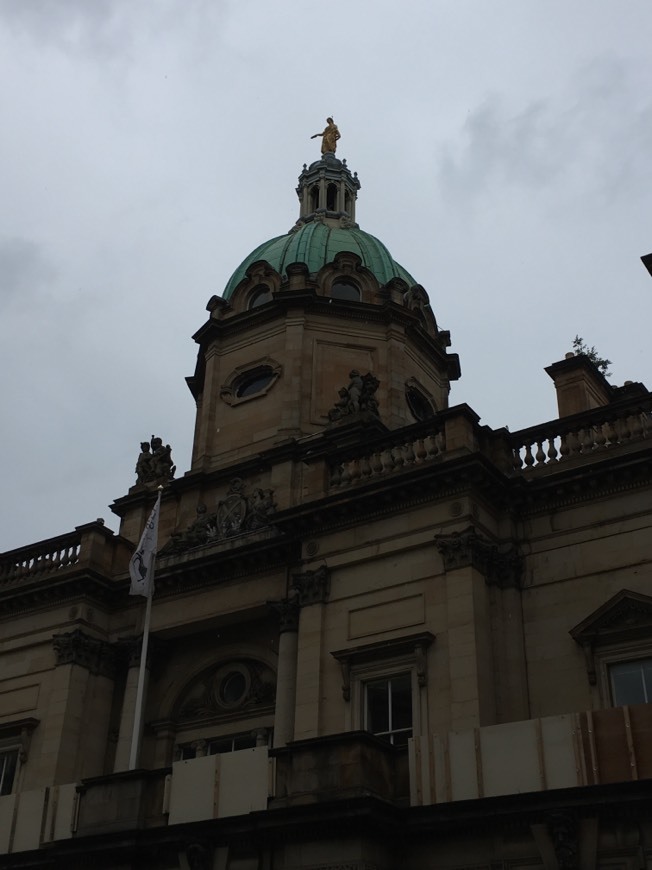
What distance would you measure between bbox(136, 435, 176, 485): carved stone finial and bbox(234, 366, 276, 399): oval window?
3.01 meters

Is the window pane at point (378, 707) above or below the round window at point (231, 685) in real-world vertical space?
below

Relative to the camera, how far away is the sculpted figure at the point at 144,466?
107 ft

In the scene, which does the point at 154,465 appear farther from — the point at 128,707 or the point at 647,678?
the point at 647,678

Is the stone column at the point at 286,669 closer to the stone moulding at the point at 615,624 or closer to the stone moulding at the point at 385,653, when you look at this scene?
the stone moulding at the point at 385,653

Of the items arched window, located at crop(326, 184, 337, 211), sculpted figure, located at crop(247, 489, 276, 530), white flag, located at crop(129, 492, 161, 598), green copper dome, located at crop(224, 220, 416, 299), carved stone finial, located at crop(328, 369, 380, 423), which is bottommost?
white flag, located at crop(129, 492, 161, 598)

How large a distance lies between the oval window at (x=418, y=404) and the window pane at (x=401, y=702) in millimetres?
13036

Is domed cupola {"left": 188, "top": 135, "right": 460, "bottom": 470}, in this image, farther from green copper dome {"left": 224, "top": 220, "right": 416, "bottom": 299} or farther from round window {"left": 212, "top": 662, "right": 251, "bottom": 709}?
round window {"left": 212, "top": 662, "right": 251, "bottom": 709}

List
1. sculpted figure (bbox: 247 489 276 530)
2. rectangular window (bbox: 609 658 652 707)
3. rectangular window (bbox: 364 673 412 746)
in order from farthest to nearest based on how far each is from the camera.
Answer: sculpted figure (bbox: 247 489 276 530)
rectangular window (bbox: 364 673 412 746)
rectangular window (bbox: 609 658 652 707)

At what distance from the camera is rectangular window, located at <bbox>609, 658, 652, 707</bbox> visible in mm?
20938

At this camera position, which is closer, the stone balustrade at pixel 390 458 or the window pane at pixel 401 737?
the window pane at pixel 401 737

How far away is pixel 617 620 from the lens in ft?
71.2

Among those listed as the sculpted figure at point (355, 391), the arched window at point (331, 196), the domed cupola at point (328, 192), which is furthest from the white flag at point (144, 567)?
the arched window at point (331, 196)

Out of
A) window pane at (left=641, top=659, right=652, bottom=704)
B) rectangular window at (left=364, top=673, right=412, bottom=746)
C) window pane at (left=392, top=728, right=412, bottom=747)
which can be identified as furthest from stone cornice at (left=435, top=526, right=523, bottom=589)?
window pane at (left=392, top=728, right=412, bottom=747)

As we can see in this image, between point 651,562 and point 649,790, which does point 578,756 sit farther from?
point 651,562
